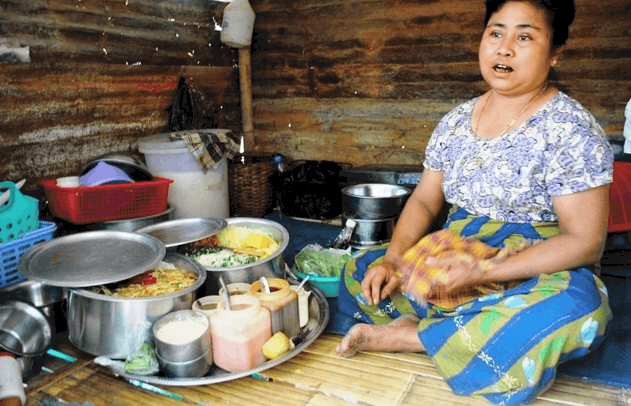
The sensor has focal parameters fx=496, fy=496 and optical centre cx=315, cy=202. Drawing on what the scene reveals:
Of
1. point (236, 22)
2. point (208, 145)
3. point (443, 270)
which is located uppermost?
point (236, 22)

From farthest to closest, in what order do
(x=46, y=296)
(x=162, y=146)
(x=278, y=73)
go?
(x=278, y=73) → (x=162, y=146) → (x=46, y=296)

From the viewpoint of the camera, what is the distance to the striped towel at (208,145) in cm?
343

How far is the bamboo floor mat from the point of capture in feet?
5.82

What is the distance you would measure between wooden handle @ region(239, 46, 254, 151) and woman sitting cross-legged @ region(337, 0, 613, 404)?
3.17 m

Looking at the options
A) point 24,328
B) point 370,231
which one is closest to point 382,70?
point 370,231

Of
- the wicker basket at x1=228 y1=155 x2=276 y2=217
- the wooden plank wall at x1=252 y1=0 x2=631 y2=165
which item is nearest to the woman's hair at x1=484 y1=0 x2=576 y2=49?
the wooden plank wall at x1=252 y1=0 x2=631 y2=165

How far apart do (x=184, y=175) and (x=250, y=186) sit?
740 mm

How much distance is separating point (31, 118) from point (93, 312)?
1673 mm

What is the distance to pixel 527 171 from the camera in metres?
1.84

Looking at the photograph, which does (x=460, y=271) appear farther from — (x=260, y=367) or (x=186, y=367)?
(x=186, y=367)

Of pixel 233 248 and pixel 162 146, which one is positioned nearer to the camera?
pixel 233 248

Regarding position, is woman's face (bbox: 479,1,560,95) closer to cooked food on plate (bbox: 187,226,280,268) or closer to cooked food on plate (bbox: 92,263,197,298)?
cooked food on plate (bbox: 187,226,280,268)

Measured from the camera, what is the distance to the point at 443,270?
5.57ft

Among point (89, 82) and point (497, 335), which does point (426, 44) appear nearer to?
point (89, 82)
